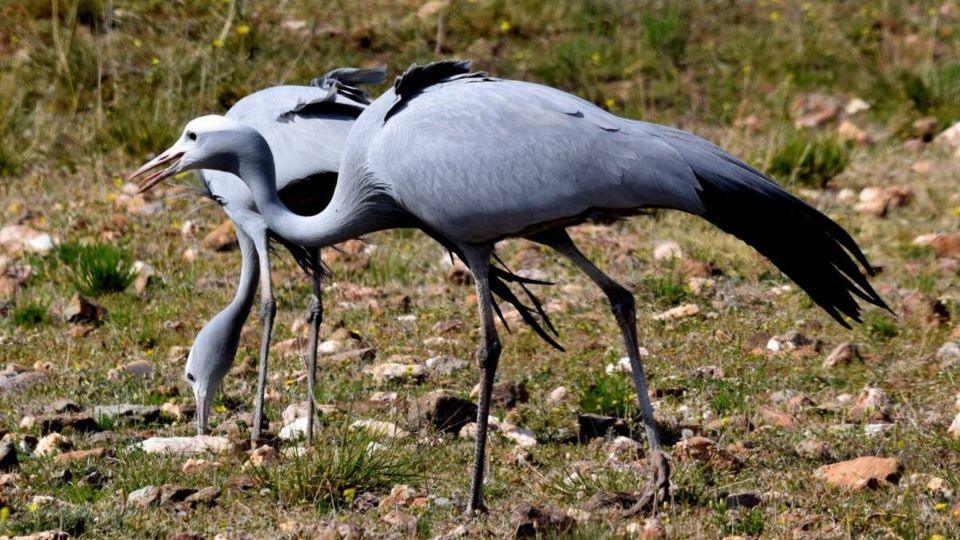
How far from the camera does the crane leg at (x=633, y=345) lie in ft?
15.8

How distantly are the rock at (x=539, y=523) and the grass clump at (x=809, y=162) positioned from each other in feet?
16.0

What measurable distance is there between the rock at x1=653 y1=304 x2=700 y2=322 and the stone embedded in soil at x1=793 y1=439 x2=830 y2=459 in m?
1.74

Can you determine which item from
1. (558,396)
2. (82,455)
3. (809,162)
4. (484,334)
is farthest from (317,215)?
(809,162)

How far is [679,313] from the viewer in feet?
23.2

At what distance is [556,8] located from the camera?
1155 cm

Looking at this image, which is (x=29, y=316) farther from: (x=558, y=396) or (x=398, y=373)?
(x=558, y=396)

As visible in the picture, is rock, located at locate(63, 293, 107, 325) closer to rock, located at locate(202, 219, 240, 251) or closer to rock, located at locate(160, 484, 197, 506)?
rock, located at locate(202, 219, 240, 251)

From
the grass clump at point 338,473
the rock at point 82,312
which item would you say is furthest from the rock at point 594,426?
the rock at point 82,312

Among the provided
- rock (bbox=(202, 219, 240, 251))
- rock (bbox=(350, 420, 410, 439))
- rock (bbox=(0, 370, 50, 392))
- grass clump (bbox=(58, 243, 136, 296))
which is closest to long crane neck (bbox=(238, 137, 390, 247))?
rock (bbox=(350, 420, 410, 439))

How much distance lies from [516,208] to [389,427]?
123 cm

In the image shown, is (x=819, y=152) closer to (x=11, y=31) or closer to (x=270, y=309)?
(x=270, y=309)

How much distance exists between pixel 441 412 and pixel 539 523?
147 cm

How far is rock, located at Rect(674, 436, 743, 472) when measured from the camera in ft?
17.1

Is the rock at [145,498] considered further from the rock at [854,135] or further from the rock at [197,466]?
the rock at [854,135]
